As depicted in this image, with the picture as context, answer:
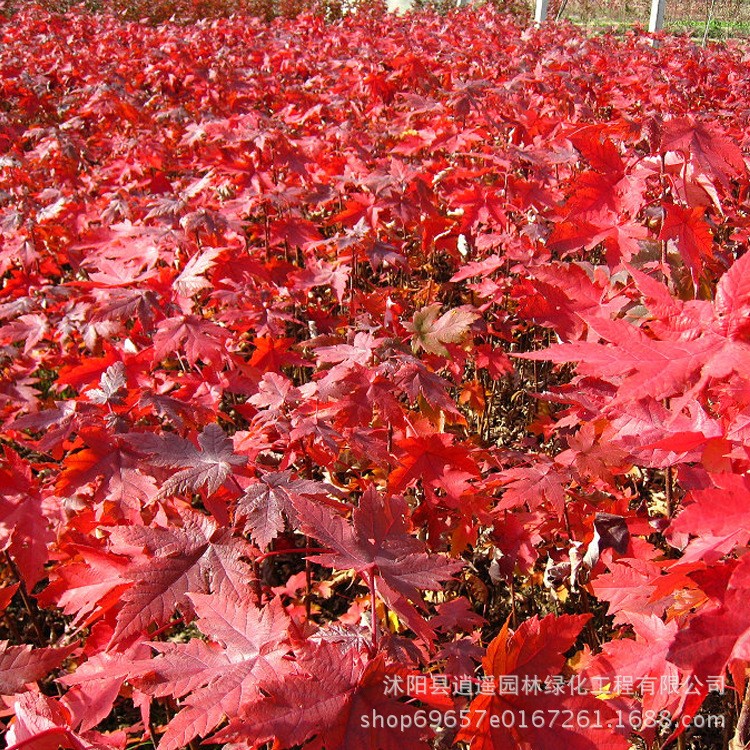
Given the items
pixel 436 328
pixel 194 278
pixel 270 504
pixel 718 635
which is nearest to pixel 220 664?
pixel 270 504

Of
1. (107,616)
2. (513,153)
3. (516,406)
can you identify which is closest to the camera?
(107,616)

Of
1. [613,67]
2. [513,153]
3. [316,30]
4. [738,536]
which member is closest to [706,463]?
[738,536]

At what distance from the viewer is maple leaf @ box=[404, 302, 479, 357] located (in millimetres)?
1977

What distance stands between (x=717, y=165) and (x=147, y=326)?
176 centimetres

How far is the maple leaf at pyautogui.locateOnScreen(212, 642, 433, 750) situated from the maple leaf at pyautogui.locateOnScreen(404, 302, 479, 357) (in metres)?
1.13

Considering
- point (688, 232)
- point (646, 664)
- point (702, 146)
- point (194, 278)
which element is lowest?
point (646, 664)

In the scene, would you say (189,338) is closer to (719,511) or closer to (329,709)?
(329,709)

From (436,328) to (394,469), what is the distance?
0.47 m

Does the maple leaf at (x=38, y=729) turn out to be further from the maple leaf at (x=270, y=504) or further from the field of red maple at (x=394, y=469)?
the maple leaf at (x=270, y=504)

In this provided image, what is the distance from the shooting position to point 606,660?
133 cm

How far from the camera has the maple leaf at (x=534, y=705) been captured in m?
1.00

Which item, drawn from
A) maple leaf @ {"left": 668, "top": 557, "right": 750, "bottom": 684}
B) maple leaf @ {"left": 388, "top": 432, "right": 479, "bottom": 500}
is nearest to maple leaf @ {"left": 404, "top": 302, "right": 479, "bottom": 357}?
maple leaf @ {"left": 388, "top": 432, "right": 479, "bottom": 500}

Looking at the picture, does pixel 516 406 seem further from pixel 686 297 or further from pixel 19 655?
pixel 19 655

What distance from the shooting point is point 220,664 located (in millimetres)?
1110
